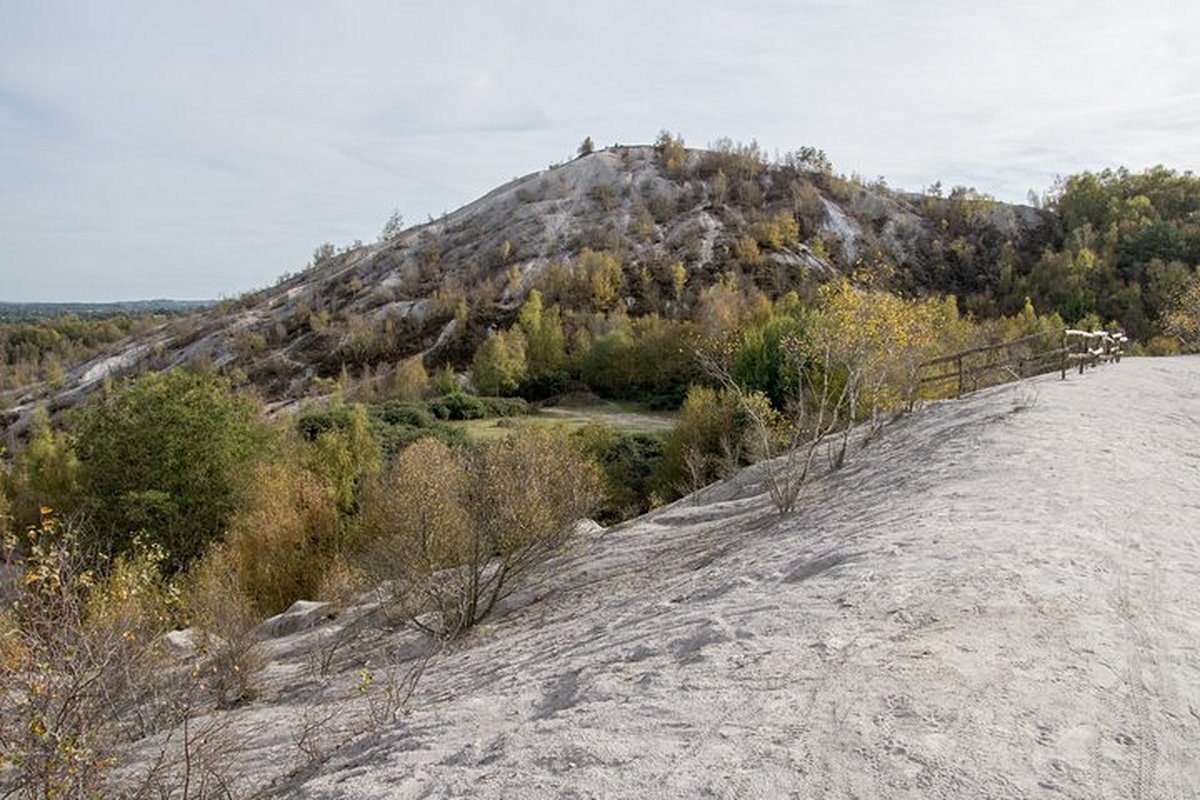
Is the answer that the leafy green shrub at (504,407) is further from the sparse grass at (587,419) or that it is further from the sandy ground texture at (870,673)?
the sandy ground texture at (870,673)

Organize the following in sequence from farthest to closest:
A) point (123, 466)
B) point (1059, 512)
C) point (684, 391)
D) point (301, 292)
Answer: point (301, 292) → point (684, 391) → point (123, 466) → point (1059, 512)

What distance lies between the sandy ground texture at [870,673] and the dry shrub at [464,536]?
1905 mm

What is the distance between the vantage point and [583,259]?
263 feet

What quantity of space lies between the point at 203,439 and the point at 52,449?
17.9m

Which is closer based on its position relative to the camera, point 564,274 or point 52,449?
point 52,449

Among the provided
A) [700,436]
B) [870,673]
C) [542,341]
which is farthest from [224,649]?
[542,341]

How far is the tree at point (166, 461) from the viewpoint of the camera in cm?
2638

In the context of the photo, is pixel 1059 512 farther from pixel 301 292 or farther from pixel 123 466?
pixel 301 292

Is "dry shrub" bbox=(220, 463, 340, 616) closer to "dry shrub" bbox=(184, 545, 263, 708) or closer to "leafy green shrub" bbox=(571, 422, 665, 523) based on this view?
"dry shrub" bbox=(184, 545, 263, 708)

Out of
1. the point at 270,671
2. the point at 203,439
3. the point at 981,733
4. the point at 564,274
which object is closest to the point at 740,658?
the point at 981,733

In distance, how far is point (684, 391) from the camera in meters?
55.0

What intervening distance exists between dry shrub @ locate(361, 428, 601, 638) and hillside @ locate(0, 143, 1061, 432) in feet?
186

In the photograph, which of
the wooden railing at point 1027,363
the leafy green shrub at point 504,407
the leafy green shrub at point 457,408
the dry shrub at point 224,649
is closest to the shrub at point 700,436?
the wooden railing at point 1027,363

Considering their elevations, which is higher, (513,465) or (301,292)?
(301,292)
